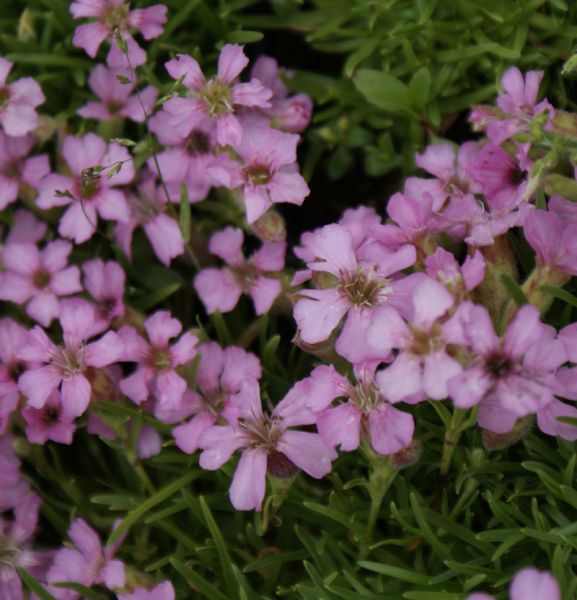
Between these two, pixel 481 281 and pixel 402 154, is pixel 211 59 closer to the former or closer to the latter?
pixel 402 154

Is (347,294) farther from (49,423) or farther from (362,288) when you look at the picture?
(49,423)

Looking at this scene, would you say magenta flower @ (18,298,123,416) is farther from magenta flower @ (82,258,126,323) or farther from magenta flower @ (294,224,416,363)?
magenta flower @ (294,224,416,363)

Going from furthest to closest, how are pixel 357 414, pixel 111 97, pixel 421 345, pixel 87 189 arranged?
1. pixel 111 97
2. pixel 87 189
3. pixel 357 414
4. pixel 421 345

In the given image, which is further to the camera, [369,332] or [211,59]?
[211,59]

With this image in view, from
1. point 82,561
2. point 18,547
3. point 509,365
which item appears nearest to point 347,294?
point 509,365

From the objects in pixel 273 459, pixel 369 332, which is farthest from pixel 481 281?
pixel 273 459

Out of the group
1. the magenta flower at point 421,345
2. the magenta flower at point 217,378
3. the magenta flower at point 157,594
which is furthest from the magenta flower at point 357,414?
the magenta flower at point 157,594
